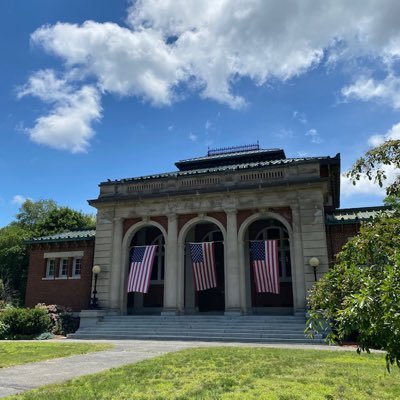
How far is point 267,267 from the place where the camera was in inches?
884

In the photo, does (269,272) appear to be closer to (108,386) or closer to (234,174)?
(234,174)

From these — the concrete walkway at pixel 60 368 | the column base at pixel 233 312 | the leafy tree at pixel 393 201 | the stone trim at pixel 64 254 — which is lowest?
the concrete walkway at pixel 60 368

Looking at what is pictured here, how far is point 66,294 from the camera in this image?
88.3 ft

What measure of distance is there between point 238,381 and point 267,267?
1479cm

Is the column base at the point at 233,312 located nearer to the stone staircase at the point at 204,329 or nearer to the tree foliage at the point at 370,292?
the stone staircase at the point at 204,329

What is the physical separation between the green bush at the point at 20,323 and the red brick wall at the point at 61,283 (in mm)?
4304

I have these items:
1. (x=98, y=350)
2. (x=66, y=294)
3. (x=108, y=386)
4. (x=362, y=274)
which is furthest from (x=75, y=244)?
(x=362, y=274)

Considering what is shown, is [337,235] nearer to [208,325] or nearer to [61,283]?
[208,325]

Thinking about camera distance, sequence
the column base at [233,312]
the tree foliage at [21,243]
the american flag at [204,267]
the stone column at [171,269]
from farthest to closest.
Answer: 1. the tree foliage at [21,243]
2. the american flag at [204,267]
3. the stone column at [171,269]
4. the column base at [233,312]

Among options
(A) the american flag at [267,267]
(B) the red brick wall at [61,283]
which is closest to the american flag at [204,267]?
(A) the american flag at [267,267]

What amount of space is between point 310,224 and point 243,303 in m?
5.98

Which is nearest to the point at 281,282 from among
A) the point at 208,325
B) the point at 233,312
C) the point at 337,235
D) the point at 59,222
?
the point at 233,312

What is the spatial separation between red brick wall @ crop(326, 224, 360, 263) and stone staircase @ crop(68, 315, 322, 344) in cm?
459

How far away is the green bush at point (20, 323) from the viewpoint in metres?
21.7
